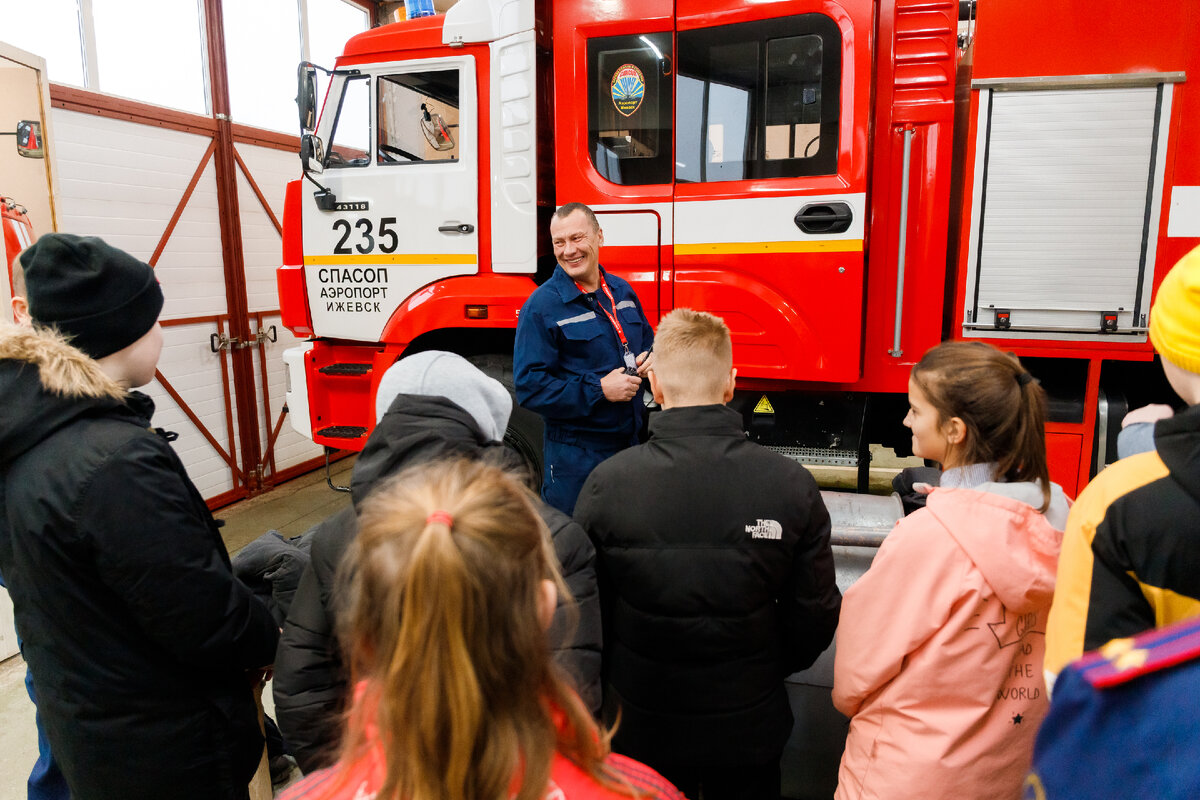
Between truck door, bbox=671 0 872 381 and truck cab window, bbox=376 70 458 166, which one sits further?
truck cab window, bbox=376 70 458 166

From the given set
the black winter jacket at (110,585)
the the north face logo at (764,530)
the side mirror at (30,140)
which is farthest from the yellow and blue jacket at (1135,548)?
the side mirror at (30,140)

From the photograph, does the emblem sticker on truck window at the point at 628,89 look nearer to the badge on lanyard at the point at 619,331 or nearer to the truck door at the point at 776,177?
the truck door at the point at 776,177

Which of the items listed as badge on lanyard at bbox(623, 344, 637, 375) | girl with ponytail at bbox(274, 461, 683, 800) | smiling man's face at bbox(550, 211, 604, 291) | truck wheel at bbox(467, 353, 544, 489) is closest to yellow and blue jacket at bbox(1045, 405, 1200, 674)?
girl with ponytail at bbox(274, 461, 683, 800)

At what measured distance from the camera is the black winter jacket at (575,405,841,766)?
1.55m

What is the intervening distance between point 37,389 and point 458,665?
1167 mm

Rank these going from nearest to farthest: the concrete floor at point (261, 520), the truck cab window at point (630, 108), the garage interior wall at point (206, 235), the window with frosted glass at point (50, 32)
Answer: the concrete floor at point (261, 520) → the truck cab window at point (630, 108) → the window with frosted glass at point (50, 32) → the garage interior wall at point (206, 235)

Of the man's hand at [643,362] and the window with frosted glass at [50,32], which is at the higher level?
the window with frosted glass at [50,32]

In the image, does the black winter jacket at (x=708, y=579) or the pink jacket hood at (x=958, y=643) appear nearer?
the pink jacket hood at (x=958, y=643)

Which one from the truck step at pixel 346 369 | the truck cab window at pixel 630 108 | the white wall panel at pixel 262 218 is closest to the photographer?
the truck cab window at pixel 630 108

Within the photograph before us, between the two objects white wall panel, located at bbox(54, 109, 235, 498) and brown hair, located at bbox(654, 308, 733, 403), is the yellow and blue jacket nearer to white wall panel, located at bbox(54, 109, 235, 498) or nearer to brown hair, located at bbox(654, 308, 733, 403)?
brown hair, located at bbox(654, 308, 733, 403)

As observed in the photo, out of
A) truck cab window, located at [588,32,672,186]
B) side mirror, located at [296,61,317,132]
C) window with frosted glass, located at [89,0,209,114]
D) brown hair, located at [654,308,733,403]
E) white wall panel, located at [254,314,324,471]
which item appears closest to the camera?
brown hair, located at [654,308,733,403]

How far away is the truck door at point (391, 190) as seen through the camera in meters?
3.85

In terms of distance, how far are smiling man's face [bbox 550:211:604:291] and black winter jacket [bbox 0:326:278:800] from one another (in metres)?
1.79

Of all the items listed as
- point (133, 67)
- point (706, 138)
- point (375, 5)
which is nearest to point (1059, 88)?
point (706, 138)
